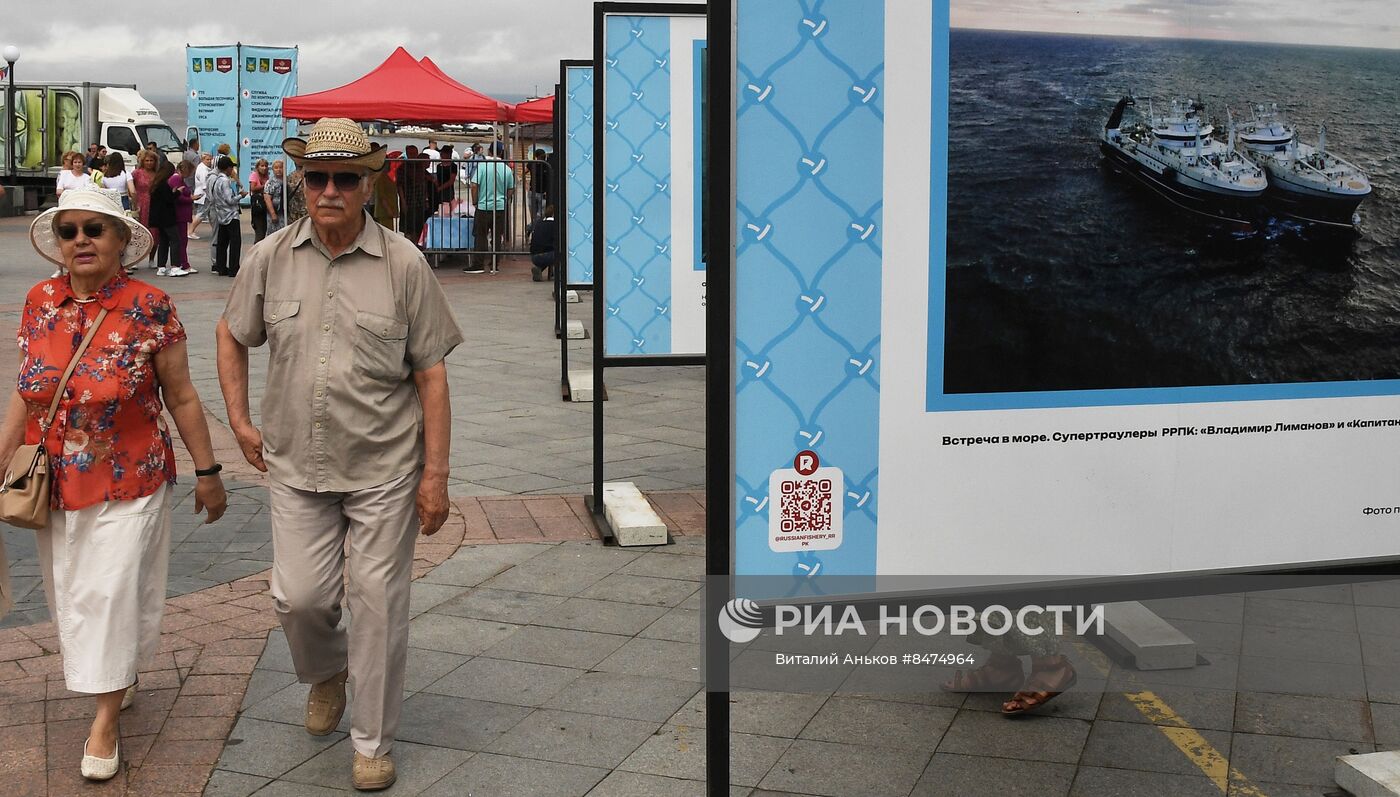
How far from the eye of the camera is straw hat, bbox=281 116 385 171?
4.02m

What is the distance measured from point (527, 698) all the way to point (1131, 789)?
1920 millimetres

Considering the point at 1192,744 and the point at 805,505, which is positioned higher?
the point at 805,505

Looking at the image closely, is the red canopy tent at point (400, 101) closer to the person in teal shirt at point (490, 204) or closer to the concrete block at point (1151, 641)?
the person in teal shirt at point (490, 204)

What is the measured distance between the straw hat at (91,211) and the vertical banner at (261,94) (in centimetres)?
2825

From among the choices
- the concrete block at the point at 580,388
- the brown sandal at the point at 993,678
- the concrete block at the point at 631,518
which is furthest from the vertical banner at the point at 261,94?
the brown sandal at the point at 993,678

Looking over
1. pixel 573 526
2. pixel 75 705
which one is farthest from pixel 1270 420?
pixel 573 526

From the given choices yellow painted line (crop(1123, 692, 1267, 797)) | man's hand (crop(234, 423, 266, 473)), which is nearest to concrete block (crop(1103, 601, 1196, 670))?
yellow painted line (crop(1123, 692, 1267, 797))

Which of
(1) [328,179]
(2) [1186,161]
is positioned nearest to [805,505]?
(2) [1186,161]

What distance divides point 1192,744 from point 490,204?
18212mm

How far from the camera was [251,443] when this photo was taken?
165 inches

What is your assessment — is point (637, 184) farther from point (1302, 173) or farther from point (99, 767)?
point (1302, 173)

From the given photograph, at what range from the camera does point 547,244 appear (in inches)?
654

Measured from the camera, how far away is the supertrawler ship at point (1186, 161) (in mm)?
3178

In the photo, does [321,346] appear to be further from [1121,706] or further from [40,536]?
[1121,706]
